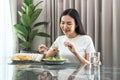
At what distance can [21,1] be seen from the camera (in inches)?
141

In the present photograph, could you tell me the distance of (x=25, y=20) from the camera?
11.0 ft

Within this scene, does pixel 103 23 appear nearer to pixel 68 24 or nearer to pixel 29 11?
pixel 68 24

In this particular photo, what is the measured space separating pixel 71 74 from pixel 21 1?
2.39 meters

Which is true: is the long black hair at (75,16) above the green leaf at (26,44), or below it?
above

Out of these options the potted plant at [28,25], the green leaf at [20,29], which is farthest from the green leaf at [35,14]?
the green leaf at [20,29]

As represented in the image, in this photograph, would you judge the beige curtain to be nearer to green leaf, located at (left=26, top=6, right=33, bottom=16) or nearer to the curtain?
green leaf, located at (left=26, top=6, right=33, bottom=16)

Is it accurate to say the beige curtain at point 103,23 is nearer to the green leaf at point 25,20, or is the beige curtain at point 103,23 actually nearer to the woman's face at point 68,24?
the green leaf at point 25,20

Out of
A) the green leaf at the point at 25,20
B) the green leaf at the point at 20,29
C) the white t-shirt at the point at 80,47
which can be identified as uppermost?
the green leaf at the point at 25,20

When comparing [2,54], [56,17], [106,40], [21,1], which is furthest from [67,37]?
[21,1]

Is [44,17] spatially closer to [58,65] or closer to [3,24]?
[3,24]

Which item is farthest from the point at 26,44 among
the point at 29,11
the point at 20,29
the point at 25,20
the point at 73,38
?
the point at 73,38

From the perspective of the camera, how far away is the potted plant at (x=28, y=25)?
132 inches

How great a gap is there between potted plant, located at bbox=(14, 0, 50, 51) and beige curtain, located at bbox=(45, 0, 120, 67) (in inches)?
16.8

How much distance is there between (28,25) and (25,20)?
9 cm
